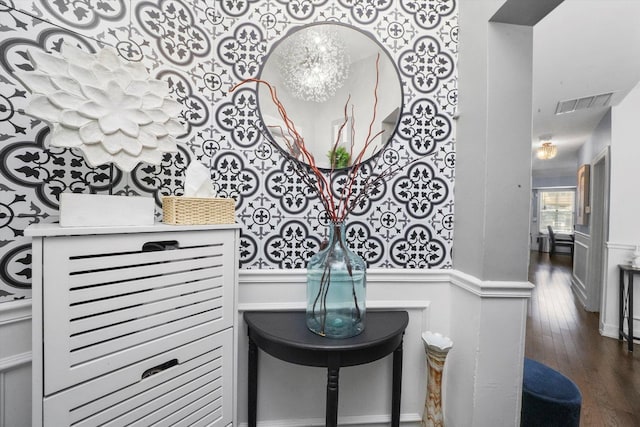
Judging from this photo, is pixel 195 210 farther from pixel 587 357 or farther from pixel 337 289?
pixel 587 357

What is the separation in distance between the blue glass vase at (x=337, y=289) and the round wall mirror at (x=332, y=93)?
1.48 feet

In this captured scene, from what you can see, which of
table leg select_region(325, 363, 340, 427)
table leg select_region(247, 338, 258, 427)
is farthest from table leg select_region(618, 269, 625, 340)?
table leg select_region(247, 338, 258, 427)

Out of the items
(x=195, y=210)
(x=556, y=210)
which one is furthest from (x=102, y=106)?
(x=556, y=210)

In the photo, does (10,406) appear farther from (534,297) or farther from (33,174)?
(534,297)

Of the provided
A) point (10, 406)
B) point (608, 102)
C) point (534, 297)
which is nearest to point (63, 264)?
point (10, 406)

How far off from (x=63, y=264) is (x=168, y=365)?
47 centimetres

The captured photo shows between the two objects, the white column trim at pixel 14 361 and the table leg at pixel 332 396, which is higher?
the white column trim at pixel 14 361

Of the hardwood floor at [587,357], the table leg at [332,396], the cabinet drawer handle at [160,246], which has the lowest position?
the hardwood floor at [587,357]

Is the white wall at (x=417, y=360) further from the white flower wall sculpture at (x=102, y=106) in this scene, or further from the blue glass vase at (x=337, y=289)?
the white flower wall sculpture at (x=102, y=106)

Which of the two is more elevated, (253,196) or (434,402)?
(253,196)

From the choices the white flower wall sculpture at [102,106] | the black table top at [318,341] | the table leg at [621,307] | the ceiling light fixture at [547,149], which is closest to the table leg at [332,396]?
the black table top at [318,341]

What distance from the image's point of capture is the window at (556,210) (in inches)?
366

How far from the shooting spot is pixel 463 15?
1.34 metres

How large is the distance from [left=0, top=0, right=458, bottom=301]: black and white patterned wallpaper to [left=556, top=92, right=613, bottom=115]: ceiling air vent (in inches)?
115
